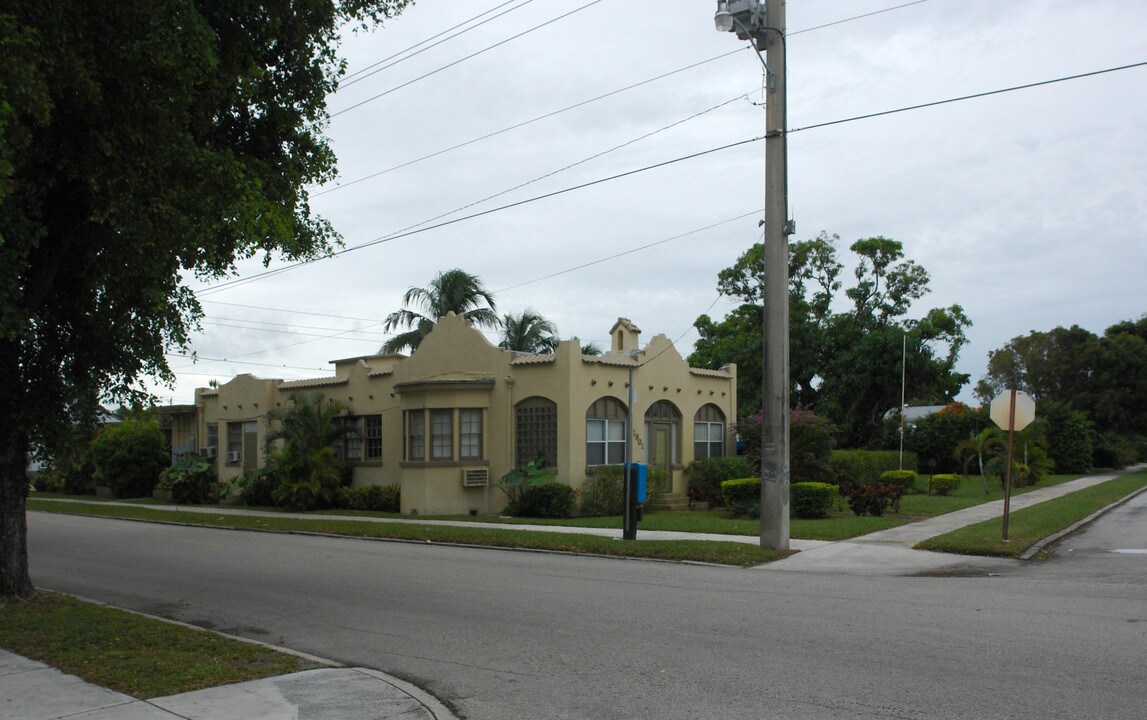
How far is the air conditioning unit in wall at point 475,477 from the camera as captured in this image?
2564cm

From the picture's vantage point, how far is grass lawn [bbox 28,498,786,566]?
1523 centimetres

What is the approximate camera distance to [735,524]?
65.9ft


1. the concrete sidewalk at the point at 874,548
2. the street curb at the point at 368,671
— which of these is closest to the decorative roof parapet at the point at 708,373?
the concrete sidewalk at the point at 874,548

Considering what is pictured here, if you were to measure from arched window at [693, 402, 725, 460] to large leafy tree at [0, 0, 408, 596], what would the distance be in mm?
19164

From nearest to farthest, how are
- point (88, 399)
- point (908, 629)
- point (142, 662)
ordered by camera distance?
point (142, 662) < point (908, 629) < point (88, 399)

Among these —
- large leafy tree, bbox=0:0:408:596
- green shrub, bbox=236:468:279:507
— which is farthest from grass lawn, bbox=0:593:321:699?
green shrub, bbox=236:468:279:507

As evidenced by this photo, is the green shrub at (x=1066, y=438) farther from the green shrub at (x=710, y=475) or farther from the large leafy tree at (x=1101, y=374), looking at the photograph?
the green shrub at (x=710, y=475)

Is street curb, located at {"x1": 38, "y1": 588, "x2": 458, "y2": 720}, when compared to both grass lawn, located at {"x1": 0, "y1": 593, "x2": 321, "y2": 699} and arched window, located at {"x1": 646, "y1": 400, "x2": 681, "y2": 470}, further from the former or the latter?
arched window, located at {"x1": 646, "y1": 400, "x2": 681, "y2": 470}

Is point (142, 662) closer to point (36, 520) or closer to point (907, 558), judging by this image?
point (907, 558)

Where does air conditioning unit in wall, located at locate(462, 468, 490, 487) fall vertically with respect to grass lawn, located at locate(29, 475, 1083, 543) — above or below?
above

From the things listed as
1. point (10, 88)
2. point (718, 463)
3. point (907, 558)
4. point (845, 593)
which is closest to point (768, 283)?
point (907, 558)

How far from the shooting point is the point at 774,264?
15.7m

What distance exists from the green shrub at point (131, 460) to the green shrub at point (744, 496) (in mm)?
25866

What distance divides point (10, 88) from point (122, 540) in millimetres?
15756
